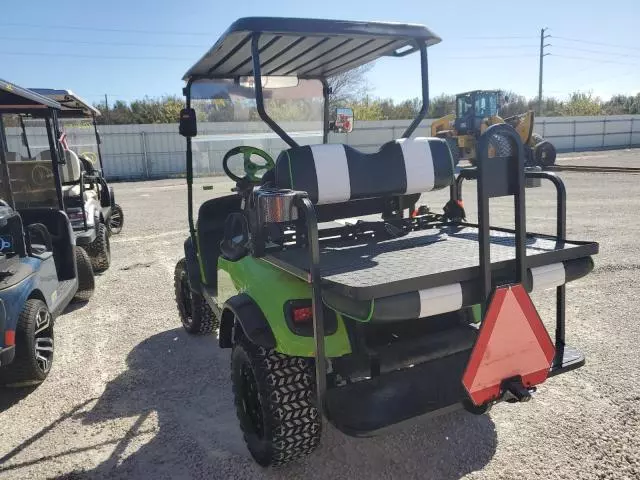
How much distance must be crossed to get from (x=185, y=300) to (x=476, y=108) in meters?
16.0

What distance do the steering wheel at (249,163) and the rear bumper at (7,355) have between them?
1654 millimetres

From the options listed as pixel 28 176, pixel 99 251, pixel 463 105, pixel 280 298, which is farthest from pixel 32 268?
pixel 463 105

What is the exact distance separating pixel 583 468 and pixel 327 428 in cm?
123

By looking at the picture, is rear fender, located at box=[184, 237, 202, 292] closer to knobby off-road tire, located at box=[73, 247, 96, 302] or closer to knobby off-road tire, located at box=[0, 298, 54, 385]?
knobby off-road tire, located at box=[0, 298, 54, 385]

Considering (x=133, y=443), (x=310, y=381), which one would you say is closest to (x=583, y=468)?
(x=310, y=381)

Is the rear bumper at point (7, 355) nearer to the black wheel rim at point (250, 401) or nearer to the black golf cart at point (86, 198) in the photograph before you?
the black wheel rim at point (250, 401)

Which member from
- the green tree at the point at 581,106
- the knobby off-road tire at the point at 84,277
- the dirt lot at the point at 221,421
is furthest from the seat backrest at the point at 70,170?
the green tree at the point at 581,106

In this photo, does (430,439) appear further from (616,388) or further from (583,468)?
(616,388)

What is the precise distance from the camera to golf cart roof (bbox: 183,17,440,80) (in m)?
2.40

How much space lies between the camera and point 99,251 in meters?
6.13

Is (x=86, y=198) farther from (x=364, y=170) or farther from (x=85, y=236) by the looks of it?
(x=364, y=170)

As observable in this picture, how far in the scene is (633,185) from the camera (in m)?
11.7

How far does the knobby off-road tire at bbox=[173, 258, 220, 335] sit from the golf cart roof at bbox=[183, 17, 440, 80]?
1.59 metres

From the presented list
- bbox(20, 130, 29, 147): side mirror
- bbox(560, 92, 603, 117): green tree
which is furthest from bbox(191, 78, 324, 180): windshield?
bbox(560, 92, 603, 117): green tree
